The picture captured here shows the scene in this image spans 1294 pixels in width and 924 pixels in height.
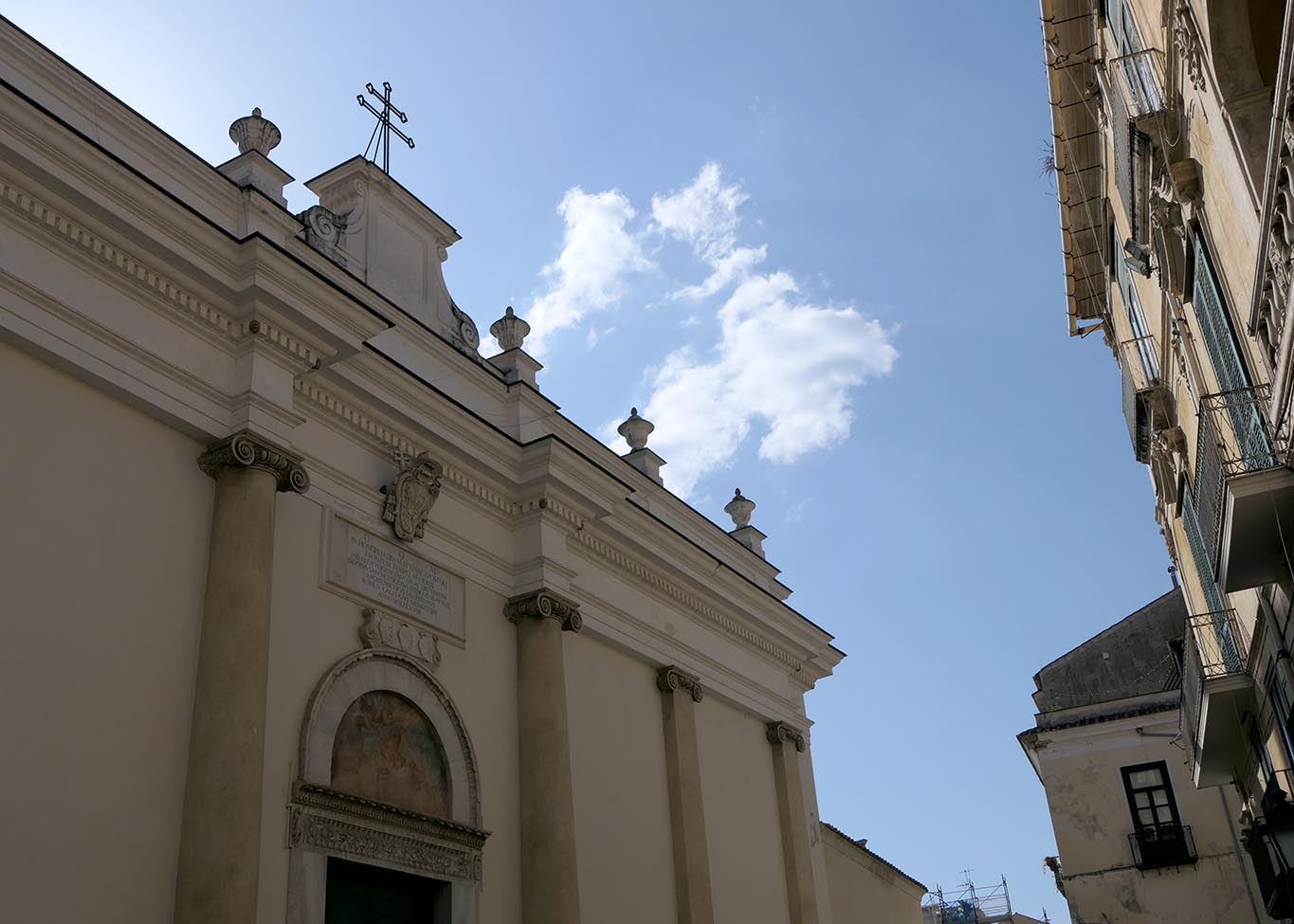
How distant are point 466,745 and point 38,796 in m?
4.07

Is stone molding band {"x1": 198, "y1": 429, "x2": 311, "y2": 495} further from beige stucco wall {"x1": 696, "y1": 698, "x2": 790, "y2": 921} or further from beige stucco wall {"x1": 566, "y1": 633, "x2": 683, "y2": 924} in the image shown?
beige stucco wall {"x1": 696, "y1": 698, "x2": 790, "y2": 921}

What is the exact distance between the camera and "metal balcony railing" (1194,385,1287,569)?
7.66m

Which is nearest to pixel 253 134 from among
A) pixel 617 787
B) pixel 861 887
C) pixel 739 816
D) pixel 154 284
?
pixel 154 284

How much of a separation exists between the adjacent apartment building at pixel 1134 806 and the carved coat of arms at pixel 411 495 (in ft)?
51.3

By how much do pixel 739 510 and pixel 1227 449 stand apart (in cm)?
1016

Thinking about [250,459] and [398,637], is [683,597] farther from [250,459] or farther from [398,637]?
[250,459]

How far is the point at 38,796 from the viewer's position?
7406mm

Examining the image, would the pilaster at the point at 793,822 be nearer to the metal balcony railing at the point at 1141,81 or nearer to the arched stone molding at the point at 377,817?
the arched stone molding at the point at 377,817

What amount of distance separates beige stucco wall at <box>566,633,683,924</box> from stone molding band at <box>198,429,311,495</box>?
404 centimetres

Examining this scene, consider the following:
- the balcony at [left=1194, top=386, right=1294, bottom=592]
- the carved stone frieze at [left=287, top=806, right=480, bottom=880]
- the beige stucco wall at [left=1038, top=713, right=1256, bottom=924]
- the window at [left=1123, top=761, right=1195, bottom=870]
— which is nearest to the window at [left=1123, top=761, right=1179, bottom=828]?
the window at [left=1123, top=761, right=1195, bottom=870]

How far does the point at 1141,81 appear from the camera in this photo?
31.2 ft

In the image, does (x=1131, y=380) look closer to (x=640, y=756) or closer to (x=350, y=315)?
(x=640, y=756)

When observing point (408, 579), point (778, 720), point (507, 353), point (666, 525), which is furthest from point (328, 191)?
point (778, 720)

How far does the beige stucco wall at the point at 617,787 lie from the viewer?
12094 millimetres
